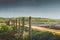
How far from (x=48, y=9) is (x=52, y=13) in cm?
8

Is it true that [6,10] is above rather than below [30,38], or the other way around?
above

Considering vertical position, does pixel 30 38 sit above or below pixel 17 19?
below

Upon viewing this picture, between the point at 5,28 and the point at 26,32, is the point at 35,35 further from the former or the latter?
the point at 5,28

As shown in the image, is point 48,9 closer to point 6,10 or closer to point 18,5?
point 18,5

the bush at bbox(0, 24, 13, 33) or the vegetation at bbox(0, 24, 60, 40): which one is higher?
the bush at bbox(0, 24, 13, 33)

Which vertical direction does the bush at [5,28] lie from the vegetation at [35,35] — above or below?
above

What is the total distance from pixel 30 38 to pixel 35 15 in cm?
31

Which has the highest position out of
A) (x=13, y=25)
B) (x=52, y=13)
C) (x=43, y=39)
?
(x=52, y=13)

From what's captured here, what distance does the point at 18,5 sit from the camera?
2486 millimetres

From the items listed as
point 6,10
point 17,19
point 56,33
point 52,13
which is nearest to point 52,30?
point 56,33

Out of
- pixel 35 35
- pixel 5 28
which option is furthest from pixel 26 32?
pixel 5 28

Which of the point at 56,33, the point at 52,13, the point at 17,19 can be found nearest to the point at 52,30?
the point at 56,33

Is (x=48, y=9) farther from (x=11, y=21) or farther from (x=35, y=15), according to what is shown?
(x=11, y=21)

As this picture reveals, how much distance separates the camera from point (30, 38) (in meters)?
2.45
